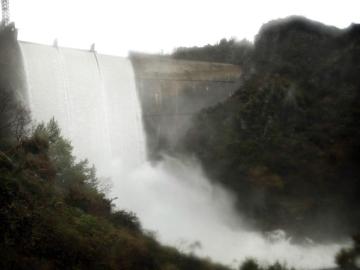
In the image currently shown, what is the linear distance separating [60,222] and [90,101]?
14.9 meters

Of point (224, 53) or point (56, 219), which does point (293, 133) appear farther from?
point (56, 219)

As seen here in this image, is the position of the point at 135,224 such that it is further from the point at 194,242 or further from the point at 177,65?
the point at 177,65

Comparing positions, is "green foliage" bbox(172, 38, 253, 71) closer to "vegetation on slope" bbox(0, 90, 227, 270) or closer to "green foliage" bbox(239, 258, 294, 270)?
"green foliage" bbox(239, 258, 294, 270)

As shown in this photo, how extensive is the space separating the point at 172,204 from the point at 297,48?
16501 mm

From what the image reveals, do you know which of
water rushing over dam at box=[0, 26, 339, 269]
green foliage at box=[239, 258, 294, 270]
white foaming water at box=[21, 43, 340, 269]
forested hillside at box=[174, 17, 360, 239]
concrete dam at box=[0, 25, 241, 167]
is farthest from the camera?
forested hillside at box=[174, 17, 360, 239]

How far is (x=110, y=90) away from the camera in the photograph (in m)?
30.8

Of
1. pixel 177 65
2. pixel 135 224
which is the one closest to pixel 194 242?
pixel 135 224

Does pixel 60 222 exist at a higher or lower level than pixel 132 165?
lower

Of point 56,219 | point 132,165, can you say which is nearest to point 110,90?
point 132,165

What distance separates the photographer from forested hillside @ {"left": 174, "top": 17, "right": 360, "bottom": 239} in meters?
29.6

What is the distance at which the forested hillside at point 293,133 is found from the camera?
1166 inches

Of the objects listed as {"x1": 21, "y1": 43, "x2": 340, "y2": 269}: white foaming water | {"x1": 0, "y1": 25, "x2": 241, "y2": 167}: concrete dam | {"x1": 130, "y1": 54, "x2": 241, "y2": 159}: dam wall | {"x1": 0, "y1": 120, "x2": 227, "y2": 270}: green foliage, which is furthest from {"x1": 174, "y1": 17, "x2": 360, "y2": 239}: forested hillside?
{"x1": 0, "y1": 120, "x2": 227, "y2": 270}: green foliage

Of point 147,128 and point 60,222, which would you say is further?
point 147,128

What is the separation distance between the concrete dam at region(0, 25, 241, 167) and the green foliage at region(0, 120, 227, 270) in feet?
15.9
